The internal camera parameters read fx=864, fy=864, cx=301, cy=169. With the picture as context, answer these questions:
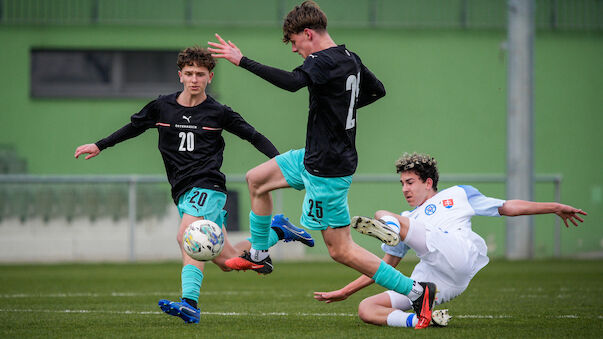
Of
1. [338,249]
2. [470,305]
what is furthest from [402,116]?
[338,249]

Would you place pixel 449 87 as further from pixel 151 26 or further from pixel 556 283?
pixel 556 283

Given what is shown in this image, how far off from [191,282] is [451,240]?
5.90ft

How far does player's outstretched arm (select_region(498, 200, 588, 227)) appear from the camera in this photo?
5699mm

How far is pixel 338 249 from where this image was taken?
562 cm

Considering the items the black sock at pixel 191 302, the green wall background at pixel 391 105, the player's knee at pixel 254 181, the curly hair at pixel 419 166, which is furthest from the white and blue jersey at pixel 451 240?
the green wall background at pixel 391 105

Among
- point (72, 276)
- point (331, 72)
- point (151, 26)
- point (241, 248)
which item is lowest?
point (72, 276)

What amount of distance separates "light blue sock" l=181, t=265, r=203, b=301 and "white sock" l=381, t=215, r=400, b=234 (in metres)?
1.38

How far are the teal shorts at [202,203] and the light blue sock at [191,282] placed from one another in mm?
Answer: 416

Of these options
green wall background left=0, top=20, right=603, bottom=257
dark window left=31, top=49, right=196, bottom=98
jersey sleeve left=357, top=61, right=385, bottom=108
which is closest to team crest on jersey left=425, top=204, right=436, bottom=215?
jersey sleeve left=357, top=61, right=385, bottom=108

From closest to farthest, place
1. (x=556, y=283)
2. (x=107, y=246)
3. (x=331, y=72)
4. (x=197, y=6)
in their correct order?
(x=331, y=72)
(x=556, y=283)
(x=107, y=246)
(x=197, y=6)

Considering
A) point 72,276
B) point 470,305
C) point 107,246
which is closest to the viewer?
point 470,305

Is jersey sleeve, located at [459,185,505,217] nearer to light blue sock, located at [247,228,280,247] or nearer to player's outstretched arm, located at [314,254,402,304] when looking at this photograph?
player's outstretched arm, located at [314,254,402,304]

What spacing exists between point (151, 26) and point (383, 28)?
15.4 feet

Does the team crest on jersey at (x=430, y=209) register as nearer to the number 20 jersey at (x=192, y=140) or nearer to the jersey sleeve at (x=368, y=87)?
the jersey sleeve at (x=368, y=87)
